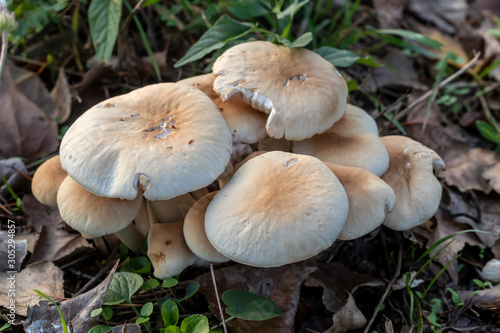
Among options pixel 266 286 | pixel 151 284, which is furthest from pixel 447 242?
pixel 151 284

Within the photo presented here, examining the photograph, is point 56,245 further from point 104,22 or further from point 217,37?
point 217,37

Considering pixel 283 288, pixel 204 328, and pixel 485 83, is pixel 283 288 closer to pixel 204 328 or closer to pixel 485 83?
pixel 204 328

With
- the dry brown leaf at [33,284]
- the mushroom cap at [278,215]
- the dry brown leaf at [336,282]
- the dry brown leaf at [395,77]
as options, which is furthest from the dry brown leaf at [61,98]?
Result: the dry brown leaf at [395,77]

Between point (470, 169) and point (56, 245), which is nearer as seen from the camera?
point (56, 245)

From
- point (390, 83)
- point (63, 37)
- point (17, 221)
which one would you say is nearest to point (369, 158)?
point (390, 83)

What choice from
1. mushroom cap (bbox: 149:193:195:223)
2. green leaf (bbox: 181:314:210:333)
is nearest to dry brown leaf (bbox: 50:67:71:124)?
mushroom cap (bbox: 149:193:195:223)

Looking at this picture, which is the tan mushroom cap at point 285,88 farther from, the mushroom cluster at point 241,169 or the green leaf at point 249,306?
the green leaf at point 249,306

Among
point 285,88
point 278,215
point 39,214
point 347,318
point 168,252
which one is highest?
point 285,88

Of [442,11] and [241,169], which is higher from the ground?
[241,169]
